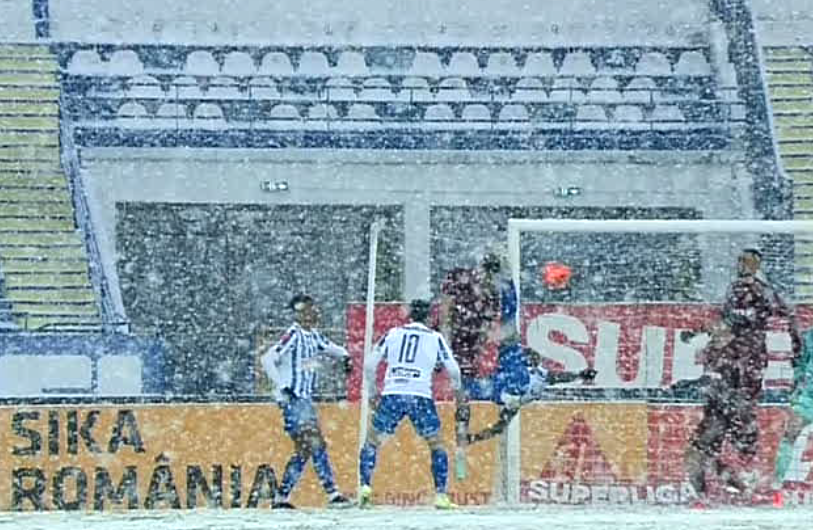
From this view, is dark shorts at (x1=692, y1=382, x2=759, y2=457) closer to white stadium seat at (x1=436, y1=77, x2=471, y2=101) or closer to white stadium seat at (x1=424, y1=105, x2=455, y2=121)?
white stadium seat at (x1=424, y1=105, x2=455, y2=121)

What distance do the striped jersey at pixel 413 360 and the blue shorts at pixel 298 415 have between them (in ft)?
2.68

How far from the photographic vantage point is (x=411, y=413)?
1059 centimetres

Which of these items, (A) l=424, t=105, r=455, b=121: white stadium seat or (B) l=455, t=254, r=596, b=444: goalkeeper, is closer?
(B) l=455, t=254, r=596, b=444: goalkeeper

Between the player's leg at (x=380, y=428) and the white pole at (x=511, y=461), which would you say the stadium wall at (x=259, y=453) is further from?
the player's leg at (x=380, y=428)

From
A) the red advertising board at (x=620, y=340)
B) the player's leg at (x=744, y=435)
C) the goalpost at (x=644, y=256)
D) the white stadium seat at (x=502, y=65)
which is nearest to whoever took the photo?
the player's leg at (x=744, y=435)

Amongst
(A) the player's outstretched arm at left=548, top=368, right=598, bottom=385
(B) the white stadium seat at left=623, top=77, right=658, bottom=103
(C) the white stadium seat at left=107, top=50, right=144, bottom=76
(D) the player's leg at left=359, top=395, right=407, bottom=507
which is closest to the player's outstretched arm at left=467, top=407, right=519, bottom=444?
(A) the player's outstretched arm at left=548, top=368, right=598, bottom=385

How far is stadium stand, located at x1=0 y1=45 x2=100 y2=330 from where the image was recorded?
23.0m

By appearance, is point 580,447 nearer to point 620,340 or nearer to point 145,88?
point 620,340

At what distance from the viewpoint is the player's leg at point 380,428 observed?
34.7ft

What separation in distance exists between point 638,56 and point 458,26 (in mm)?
2405

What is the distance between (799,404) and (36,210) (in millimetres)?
13802

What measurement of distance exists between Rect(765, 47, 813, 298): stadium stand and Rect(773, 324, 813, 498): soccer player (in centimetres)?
1231

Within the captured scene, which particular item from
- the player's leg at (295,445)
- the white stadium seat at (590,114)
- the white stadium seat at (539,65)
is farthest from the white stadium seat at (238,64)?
the player's leg at (295,445)

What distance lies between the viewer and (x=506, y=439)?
11922mm
